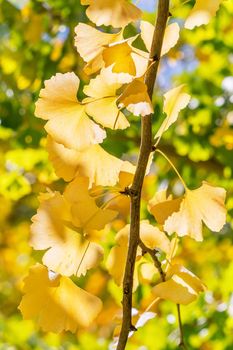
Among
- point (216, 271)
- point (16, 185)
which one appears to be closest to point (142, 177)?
point (16, 185)

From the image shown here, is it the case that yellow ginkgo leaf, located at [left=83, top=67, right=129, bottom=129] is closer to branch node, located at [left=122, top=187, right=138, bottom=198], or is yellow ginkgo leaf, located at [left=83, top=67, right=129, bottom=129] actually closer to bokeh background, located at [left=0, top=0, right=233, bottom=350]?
branch node, located at [left=122, top=187, right=138, bottom=198]

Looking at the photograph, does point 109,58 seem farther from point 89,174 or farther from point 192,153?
point 192,153

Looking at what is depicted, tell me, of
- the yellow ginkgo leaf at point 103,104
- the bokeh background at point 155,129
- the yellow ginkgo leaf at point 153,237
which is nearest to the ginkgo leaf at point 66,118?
the yellow ginkgo leaf at point 103,104

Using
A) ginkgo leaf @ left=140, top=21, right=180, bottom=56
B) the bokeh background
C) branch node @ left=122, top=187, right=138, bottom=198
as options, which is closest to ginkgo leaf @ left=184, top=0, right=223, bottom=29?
ginkgo leaf @ left=140, top=21, right=180, bottom=56

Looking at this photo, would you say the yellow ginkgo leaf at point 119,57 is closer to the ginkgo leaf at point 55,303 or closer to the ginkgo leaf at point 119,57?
the ginkgo leaf at point 119,57

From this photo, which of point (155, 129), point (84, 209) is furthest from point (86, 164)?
point (155, 129)

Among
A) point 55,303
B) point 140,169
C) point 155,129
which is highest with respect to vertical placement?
point 140,169

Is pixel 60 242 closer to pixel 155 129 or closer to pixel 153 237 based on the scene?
pixel 153 237
